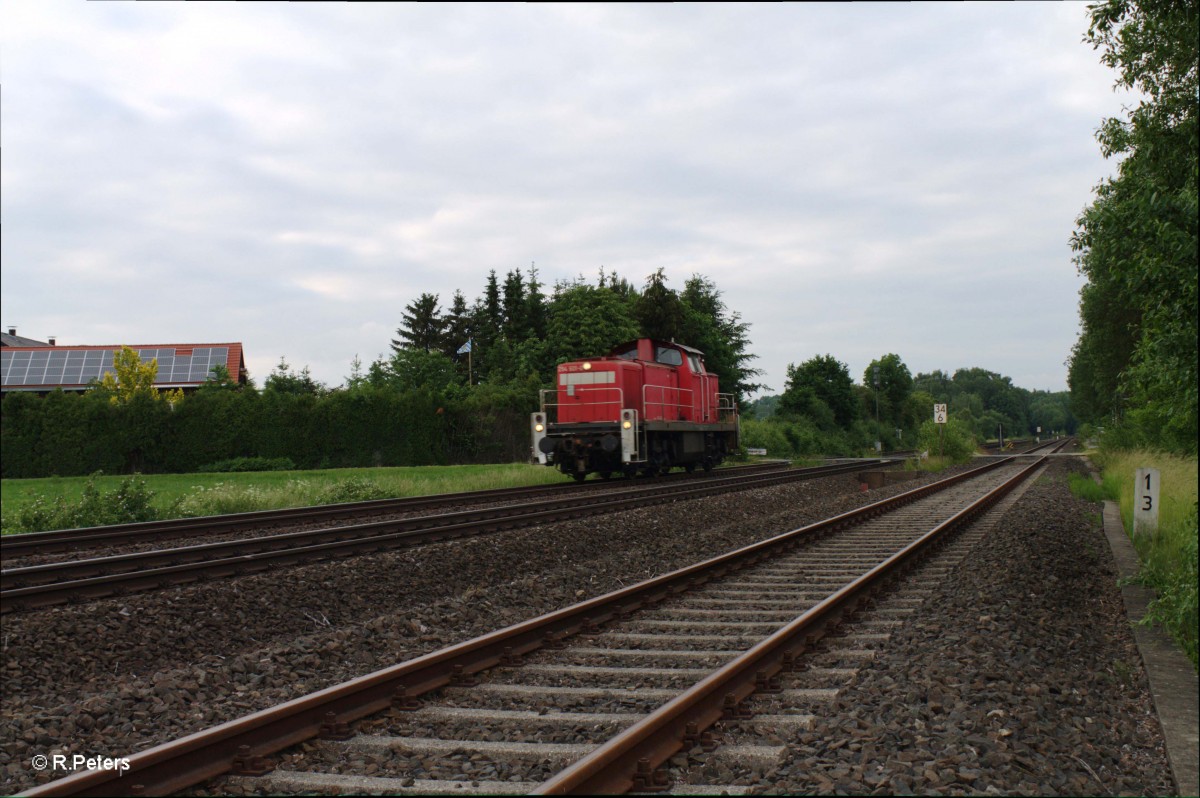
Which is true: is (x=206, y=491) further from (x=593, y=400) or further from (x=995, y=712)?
(x=995, y=712)

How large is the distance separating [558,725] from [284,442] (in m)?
29.4

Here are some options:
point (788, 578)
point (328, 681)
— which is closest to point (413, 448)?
point (788, 578)

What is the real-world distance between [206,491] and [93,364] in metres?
40.2

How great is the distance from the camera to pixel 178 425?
103ft

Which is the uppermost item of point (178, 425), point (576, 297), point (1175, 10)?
point (576, 297)

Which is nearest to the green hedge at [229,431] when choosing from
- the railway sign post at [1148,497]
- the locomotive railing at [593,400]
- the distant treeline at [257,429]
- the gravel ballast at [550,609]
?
the distant treeline at [257,429]

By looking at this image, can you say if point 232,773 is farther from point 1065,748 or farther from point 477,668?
point 1065,748

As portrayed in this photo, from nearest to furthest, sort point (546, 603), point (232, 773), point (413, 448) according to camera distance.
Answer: point (232, 773), point (546, 603), point (413, 448)

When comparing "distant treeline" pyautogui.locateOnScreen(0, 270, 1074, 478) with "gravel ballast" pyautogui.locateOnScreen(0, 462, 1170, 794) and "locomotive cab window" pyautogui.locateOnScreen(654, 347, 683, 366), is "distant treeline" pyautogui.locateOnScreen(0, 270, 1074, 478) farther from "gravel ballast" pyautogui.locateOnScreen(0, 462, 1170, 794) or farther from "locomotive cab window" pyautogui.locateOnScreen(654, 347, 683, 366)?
"gravel ballast" pyautogui.locateOnScreen(0, 462, 1170, 794)

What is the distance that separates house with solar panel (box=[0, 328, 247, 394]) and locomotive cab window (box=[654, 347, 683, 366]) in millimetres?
35899

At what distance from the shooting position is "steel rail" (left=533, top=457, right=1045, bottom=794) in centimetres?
382

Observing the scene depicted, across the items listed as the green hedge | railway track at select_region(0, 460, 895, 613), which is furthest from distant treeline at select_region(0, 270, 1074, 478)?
railway track at select_region(0, 460, 895, 613)

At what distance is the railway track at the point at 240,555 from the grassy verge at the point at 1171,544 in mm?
8133

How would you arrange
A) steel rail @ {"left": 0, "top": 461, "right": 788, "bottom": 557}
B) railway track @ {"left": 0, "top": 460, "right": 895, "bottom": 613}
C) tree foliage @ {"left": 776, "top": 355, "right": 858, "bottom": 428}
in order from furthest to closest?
tree foliage @ {"left": 776, "top": 355, "right": 858, "bottom": 428} → steel rail @ {"left": 0, "top": 461, "right": 788, "bottom": 557} → railway track @ {"left": 0, "top": 460, "right": 895, "bottom": 613}
